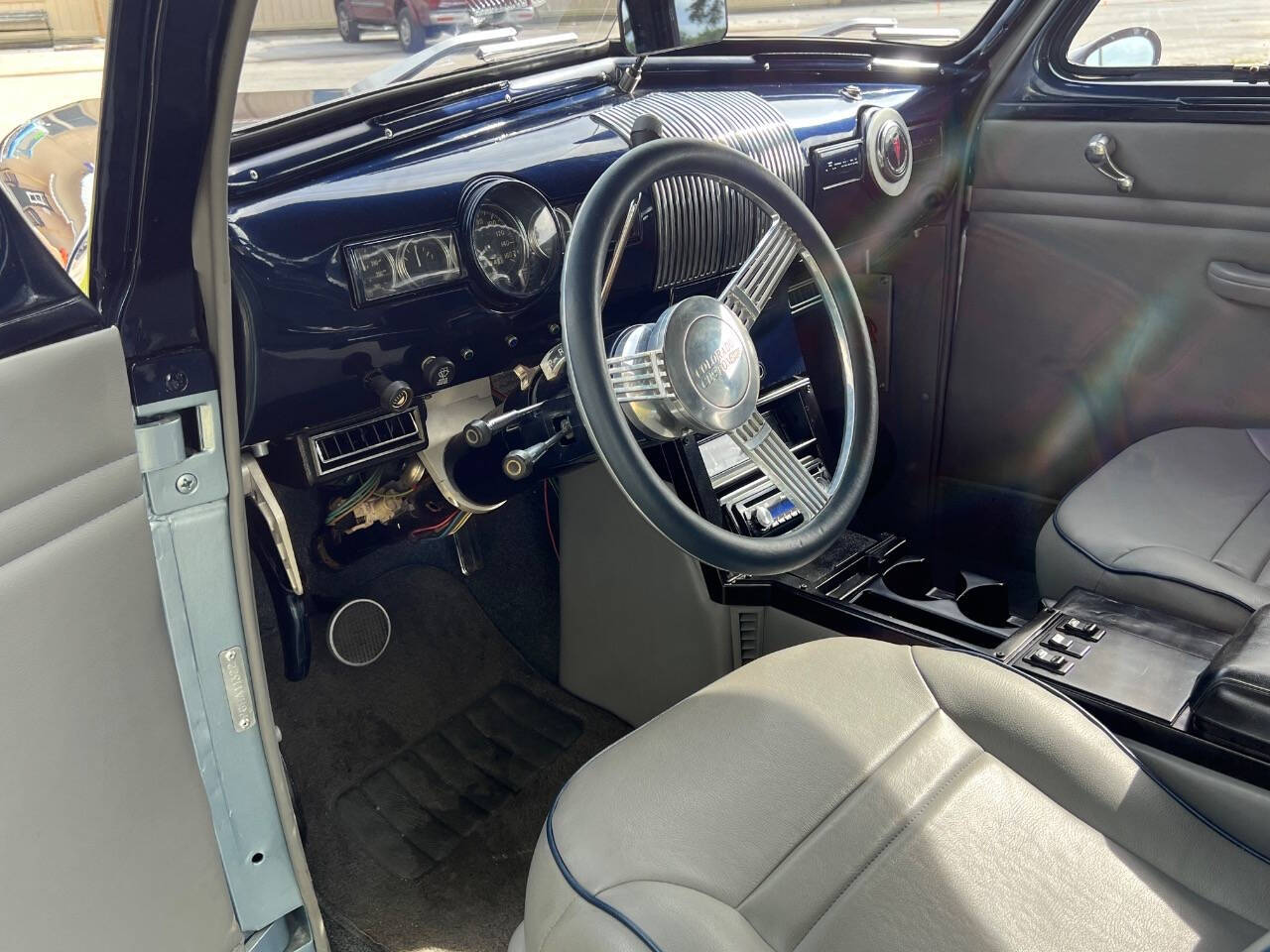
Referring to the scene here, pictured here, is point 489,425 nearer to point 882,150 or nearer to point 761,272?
point 761,272

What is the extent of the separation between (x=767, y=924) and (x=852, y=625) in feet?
2.22

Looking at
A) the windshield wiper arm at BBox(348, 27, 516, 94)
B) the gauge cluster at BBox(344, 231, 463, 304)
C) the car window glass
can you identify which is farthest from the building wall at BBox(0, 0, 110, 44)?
the car window glass

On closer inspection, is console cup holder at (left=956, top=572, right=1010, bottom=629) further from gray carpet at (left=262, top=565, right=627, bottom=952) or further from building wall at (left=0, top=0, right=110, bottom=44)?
Answer: building wall at (left=0, top=0, right=110, bottom=44)

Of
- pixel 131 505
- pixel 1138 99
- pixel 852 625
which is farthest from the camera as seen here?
pixel 1138 99

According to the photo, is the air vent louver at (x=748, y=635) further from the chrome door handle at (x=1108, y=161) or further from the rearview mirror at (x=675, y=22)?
the chrome door handle at (x=1108, y=161)

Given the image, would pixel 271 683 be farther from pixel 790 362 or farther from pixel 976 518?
pixel 976 518

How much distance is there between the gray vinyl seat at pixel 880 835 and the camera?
3.12 ft

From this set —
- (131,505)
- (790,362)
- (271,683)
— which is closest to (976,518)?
(790,362)

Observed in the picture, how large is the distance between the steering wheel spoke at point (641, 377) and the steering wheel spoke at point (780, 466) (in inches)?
6.4

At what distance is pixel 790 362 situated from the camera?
1983 mm

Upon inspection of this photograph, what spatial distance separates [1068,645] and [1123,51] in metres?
1.33

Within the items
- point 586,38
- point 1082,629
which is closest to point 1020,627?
point 1082,629

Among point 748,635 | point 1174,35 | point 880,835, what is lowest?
point 748,635

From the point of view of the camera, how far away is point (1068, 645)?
57.8 inches
